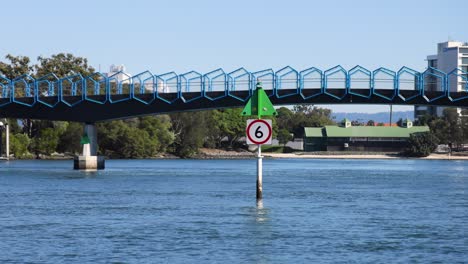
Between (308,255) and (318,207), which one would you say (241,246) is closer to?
(308,255)

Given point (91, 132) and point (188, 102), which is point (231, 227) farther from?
point (91, 132)

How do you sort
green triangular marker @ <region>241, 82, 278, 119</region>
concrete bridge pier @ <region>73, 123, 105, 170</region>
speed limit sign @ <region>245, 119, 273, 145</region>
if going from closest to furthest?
speed limit sign @ <region>245, 119, 273, 145</region> → green triangular marker @ <region>241, 82, 278, 119</region> → concrete bridge pier @ <region>73, 123, 105, 170</region>

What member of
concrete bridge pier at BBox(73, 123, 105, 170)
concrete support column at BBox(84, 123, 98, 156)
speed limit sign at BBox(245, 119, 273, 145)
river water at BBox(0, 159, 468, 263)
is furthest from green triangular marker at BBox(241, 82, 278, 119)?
concrete bridge pier at BBox(73, 123, 105, 170)

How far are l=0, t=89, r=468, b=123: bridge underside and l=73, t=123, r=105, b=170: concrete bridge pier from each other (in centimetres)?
107

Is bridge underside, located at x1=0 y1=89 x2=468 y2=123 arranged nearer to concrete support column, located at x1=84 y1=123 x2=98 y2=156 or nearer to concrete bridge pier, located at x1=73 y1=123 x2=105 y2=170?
concrete support column, located at x1=84 y1=123 x2=98 y2=156

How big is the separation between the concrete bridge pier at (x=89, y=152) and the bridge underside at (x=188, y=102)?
1.07 m

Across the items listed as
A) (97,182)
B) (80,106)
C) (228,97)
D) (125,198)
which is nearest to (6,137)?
(80,106)

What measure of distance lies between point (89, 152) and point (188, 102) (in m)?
14.6

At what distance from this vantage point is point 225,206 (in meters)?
53.8

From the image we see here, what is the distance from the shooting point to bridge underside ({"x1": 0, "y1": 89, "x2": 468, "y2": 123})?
102 meters

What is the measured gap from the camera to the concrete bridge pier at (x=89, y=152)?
366 ft

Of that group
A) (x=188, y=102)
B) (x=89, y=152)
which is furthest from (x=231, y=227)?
(x=89, y=152)

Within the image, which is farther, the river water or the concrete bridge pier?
the concrete bridge pier

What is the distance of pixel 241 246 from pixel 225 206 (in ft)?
61.2
